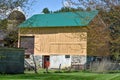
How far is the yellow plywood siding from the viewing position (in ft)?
251

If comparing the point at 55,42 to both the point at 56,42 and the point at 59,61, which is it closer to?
the point at 56,42

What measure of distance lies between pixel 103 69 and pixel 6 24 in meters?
28.8

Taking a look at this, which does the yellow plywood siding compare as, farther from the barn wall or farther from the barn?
the barn wall

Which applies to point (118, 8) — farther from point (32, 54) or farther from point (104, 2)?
point (32, 54)

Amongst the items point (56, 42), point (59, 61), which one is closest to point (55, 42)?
point (56, 42)

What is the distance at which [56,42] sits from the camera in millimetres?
79188

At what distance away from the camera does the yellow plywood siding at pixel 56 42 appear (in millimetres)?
76625

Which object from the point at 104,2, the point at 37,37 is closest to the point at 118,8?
the point at 104,2

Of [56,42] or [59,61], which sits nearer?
[56,42]

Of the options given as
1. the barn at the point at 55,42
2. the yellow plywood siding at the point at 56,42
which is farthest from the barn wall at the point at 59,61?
the yellow plywood siding at the point at 56,42

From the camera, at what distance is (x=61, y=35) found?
→ 78750 millimetres

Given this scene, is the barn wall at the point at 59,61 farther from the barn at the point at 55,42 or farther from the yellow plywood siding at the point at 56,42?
the yellow plywood siding at the point at 56,42

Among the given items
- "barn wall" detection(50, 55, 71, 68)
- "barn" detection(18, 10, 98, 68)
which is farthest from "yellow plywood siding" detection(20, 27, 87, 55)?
"barn wall" detection(50, 55, 71, 68)

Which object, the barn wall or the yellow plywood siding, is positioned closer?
the yellow plywood siding
